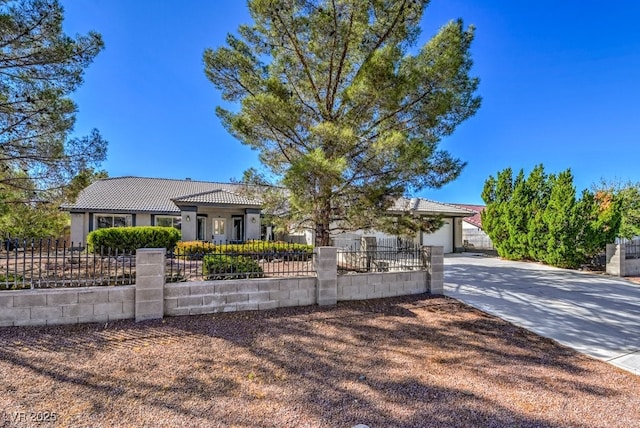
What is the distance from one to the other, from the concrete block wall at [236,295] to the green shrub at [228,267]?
0.21 m

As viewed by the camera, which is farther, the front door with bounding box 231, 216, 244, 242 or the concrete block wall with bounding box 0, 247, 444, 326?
the front door with bounding box 231, 216, 244, 242

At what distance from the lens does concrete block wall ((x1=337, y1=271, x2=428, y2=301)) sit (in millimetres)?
7059

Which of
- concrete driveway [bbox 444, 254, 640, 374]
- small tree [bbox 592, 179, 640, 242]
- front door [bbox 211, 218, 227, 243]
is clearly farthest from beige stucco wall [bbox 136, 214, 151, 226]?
small tree [bbox 592, 179, 640, 242]

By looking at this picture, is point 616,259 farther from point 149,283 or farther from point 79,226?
point 79,226

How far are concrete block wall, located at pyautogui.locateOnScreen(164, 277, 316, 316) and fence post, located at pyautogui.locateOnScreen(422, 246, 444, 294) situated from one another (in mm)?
3222

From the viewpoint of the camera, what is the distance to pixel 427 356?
4.48 metres

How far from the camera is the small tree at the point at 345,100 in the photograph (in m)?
7.38

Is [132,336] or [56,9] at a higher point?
[56,9]

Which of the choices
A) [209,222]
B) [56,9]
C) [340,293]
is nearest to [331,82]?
[340,293]

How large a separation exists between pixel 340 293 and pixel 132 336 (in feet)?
13.0

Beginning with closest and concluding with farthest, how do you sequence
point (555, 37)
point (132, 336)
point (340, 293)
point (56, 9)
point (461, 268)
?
point (132, 336), point (56, 9), point (340, 293), point (555, 37), point (461, 268)

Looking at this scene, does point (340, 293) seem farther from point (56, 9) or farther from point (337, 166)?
point (56, 9)

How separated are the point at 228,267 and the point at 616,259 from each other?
1398 cm

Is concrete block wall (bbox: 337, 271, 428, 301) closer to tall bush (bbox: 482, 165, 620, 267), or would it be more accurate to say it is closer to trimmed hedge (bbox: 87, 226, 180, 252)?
tall bush (bbox: 482, 165, 620, 267)
